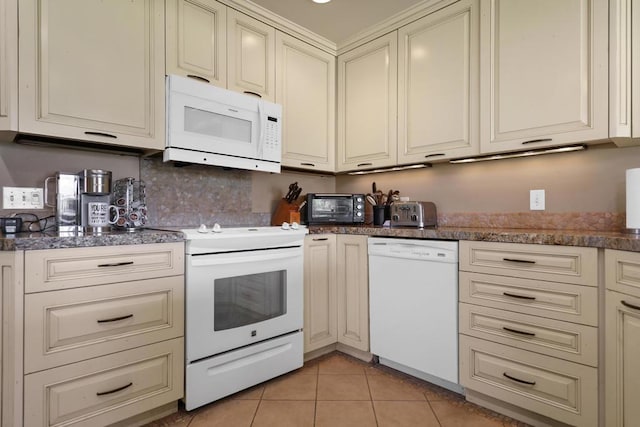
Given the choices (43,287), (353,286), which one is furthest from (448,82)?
(43,287)

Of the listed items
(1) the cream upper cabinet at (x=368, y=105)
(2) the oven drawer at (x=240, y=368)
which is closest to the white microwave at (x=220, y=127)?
(1) the cream upper cabinet at (x=368, y=105)

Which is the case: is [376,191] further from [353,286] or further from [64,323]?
[64,323]

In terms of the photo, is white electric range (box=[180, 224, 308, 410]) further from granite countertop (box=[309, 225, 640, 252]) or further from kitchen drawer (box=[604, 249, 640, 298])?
kitchen drawer (box=[604, 249, 640, 298])

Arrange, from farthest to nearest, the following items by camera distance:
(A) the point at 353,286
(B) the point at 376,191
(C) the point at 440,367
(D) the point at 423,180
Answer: (B) the point at 376,191 → (D) the point at 423,180 → (A) the point at 353,286 → (C) the point at 440,367

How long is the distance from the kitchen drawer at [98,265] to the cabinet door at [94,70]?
59cm

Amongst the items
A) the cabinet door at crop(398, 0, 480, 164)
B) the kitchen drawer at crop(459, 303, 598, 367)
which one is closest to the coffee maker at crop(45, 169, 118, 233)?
the cabinet door at crop(398, 0, 480, 164)

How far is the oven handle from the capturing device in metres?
1.61

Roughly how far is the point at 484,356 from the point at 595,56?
1524mm

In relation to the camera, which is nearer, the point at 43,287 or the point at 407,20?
the point at 43,287

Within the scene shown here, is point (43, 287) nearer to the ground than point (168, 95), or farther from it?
nearer to the ground

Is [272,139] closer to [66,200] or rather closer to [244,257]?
[244,257]

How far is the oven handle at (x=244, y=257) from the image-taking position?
63.4 inches

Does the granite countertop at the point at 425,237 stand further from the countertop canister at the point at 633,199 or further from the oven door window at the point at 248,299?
the oven door window at the point at 248,299

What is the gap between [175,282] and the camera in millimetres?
1557
